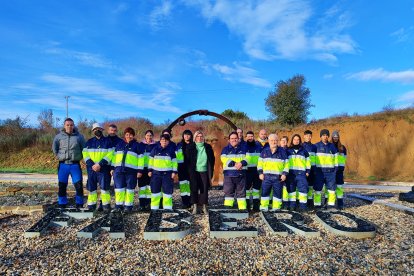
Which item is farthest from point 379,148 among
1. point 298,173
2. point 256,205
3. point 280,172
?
point 280,172

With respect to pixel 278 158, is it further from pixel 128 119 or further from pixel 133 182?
pixel 128 119

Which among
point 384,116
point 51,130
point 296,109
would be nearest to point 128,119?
point 51,130

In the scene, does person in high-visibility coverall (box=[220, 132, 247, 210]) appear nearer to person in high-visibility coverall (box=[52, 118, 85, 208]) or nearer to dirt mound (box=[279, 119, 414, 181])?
person in high-visibility coverall (box=[52, 118, 85, 208])

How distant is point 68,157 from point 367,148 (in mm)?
22502

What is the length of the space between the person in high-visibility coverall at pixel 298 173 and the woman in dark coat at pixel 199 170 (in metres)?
1.99

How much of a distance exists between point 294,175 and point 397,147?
19.9 m

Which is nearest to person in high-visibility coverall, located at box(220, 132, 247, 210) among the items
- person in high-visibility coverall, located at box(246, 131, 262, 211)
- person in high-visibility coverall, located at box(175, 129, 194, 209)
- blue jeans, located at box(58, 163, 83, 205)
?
person in high-visibility coverall, located at box(246, 131, 262, 211)

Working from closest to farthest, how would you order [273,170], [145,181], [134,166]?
[273,170] < [134,166] < [145,181]

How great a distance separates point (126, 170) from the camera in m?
7.72

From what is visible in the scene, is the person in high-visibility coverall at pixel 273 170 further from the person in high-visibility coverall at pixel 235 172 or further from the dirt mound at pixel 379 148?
the dirt mound at pixel 379 148

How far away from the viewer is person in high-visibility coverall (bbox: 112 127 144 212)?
7711mm

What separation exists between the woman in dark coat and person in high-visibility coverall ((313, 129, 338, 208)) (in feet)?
9.22

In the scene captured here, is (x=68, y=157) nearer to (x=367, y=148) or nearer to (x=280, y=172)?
(x=280, y=172)

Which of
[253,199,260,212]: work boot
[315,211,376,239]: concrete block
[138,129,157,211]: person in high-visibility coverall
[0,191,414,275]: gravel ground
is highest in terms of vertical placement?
[138,129,157,211]: person in high-visibility coverall
